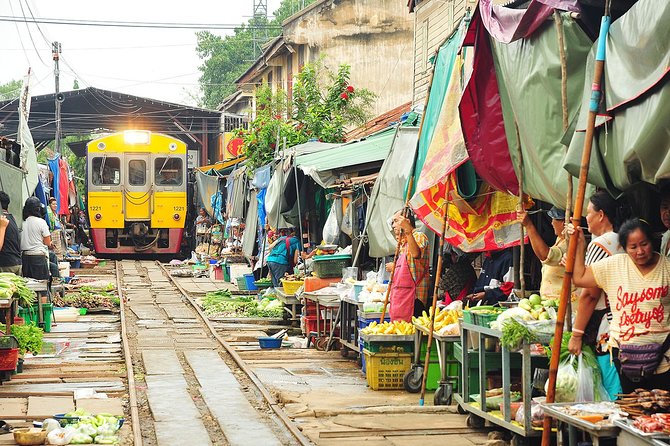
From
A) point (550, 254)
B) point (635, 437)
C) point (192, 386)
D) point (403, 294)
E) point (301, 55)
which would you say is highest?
point (301, 55)

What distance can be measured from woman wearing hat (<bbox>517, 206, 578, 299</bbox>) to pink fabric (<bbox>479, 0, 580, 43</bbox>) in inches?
48.2

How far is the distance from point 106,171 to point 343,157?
572 inches

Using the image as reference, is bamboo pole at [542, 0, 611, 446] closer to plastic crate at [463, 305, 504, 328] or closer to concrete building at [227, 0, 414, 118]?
plastic crate at [463, 305, 504, 328]

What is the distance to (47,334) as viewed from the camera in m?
14.4

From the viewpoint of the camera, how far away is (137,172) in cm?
2831

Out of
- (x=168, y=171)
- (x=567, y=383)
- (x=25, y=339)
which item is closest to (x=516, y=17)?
(x=567, y=383)

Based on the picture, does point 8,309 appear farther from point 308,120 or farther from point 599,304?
point 308,120

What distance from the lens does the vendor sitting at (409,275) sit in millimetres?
10398

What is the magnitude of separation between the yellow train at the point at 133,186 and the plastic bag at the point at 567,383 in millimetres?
22617

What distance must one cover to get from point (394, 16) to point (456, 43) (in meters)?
22.2

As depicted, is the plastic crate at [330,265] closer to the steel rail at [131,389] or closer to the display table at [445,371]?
the steel rail at [131,389]

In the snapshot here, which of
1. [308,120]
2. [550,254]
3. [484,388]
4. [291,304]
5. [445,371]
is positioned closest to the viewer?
[550,254]

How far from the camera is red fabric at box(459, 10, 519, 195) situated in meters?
7.95

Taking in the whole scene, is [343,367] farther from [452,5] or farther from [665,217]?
[452,5]
